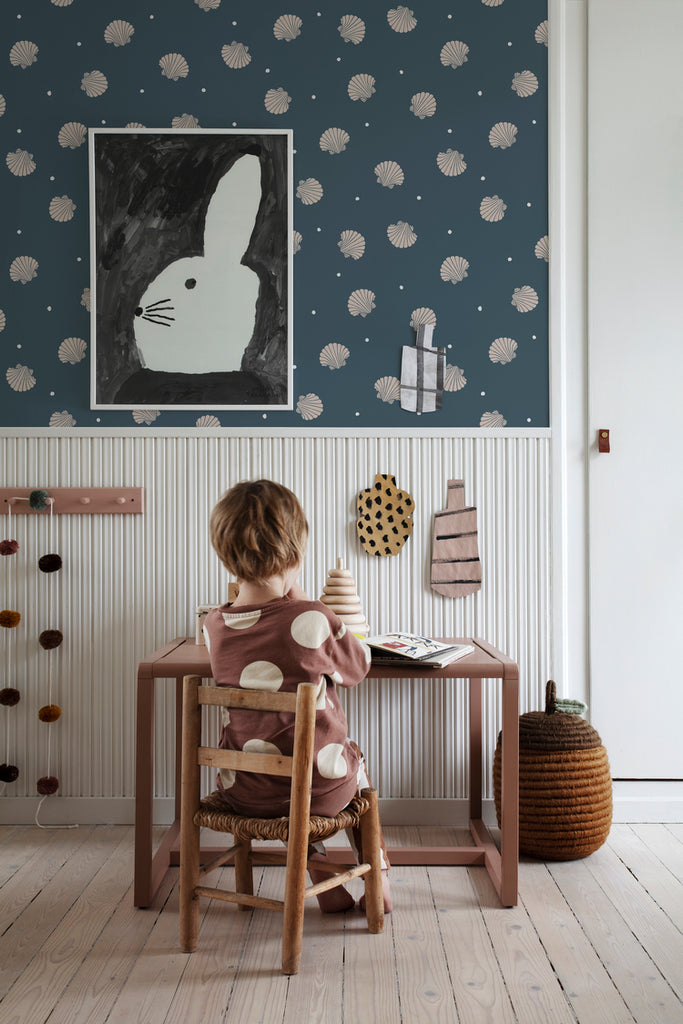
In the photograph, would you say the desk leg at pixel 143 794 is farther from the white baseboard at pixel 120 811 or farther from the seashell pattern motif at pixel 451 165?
the seashell pattern motif at pixel 451 165

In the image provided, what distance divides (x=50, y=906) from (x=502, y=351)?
1.91 m

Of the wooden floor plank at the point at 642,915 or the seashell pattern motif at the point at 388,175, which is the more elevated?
the seashell pattern motif at the point at 388,175

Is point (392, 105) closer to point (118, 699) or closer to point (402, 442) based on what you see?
point (402, 442)

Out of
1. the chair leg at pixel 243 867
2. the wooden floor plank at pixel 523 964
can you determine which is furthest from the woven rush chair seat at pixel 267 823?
the wooden floor plank at pixel 523 964

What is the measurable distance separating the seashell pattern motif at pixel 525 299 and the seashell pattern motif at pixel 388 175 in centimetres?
Answer: 49

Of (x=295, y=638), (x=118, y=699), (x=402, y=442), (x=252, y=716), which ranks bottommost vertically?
(x=118, y=699)

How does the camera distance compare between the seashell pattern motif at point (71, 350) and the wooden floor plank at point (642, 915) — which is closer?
the wooden floor plank at point (642, 915)

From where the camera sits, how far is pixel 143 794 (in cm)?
189

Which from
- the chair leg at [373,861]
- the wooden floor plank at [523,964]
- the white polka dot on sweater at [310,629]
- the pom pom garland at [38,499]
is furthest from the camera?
the pom pom garland at [38,499]

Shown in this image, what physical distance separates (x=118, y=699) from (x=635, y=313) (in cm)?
197

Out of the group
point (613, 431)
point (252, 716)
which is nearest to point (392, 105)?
point (613, 431)

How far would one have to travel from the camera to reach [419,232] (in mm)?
2414

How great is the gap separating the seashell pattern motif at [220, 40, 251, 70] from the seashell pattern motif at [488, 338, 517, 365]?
3.71 ft

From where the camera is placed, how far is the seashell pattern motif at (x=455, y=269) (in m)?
2.42
